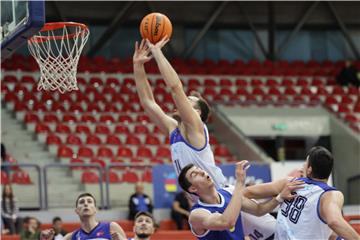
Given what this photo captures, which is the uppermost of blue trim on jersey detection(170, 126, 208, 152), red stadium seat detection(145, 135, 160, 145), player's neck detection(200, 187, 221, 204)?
red stadium seat detection(145, 135, 160, 145)

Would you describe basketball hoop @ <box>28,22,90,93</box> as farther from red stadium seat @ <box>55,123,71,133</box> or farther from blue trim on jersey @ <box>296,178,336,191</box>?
red stadium seat @ <box>55,123,71,133</box>

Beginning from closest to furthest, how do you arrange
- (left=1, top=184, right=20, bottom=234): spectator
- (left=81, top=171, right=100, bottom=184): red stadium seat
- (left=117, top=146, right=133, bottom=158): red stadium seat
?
(left=1, top=184, right=20, bottom=234): spectator
(left=81, top=171, right=100, bottom=184): red stadium seat
(left=117, top=146, right=133, bottom=158): red stadium seat

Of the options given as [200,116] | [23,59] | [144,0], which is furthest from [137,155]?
[200,116]

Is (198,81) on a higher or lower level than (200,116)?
higher

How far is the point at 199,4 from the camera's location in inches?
936

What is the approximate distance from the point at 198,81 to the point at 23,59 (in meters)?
4.08

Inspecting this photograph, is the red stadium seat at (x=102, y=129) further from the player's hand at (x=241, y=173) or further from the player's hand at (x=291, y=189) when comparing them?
the player's hand at (x=241, y=173)

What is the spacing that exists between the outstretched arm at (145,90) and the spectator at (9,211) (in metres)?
6.36

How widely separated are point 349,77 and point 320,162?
15.8 m

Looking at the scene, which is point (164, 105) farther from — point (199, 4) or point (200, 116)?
point (200, 116)

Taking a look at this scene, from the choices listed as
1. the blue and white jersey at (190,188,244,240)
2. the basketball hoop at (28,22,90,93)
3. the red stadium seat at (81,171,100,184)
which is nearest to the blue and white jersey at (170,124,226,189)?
the blue and white jersey at (190,188,244,240)

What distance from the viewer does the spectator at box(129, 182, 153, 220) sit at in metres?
13.7

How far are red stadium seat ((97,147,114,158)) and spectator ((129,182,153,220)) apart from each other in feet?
8.58

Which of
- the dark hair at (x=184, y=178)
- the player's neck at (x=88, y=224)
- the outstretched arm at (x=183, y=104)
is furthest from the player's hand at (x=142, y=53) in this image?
the player's neck at (x=88, y=224)
